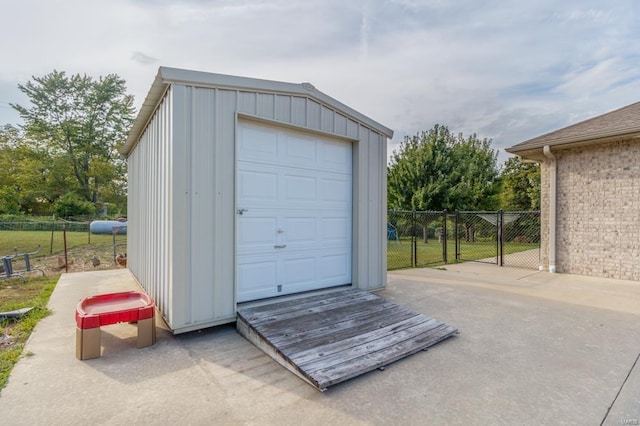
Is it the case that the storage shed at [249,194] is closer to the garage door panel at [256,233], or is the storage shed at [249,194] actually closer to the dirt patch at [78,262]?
the garage door panel at [256,233]

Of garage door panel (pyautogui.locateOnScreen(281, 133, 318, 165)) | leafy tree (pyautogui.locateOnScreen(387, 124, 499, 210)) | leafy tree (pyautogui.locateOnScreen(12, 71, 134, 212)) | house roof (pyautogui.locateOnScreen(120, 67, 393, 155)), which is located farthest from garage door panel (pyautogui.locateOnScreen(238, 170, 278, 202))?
leafy tree (pyautogui.locateOnScreen(12, 71, 134, 212))

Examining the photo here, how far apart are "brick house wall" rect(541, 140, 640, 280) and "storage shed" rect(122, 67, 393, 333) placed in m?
4.84

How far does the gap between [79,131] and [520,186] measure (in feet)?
111

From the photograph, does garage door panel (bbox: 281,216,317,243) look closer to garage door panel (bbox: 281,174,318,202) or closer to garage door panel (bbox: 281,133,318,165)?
garage door panel (bbox: 281,174,318,202)

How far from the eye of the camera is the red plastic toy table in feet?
9.39

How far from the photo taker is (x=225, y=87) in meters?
3.56

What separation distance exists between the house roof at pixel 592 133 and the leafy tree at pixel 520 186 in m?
14.5

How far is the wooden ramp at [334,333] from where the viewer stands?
2.62 metres

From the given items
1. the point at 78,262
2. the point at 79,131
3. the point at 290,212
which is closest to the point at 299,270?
the point at 290,212

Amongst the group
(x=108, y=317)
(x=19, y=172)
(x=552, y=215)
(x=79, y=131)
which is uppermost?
(x=79, y=131)

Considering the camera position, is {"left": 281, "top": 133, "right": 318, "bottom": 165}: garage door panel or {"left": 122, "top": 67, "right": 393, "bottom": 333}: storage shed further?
{"left": 281, "top": 133, "right": 318, "bottom": 165}: garage door panel

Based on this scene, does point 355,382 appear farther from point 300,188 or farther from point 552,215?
point 552,215

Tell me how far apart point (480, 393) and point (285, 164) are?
3245 millimetres

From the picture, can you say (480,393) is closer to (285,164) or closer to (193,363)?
(193,363)
